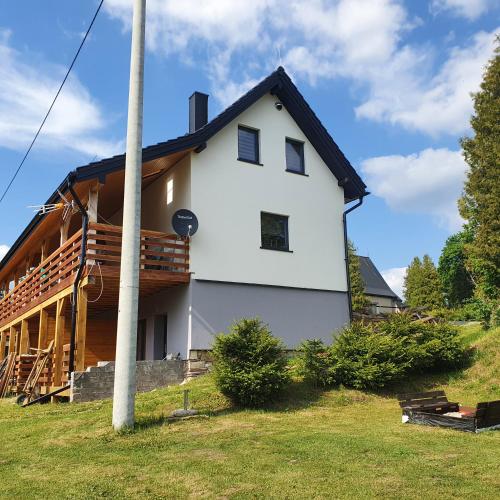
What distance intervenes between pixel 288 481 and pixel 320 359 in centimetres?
690

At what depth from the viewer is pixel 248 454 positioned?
780cm

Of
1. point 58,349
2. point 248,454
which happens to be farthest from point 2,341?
point 248,454

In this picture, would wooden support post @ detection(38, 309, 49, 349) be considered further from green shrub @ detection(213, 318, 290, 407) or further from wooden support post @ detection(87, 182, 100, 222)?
green shrub @ detection(213, 318, 290, 407)

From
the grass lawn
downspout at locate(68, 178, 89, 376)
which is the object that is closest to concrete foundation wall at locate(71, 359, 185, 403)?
downspout at locate(68, 178, 89, 376)

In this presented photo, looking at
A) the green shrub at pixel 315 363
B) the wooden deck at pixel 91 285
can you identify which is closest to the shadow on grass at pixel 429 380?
the green shrub at pixel 315 363

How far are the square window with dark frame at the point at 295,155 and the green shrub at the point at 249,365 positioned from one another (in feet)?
31.6

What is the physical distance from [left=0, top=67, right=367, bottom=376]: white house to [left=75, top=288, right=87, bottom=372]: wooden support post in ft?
0.12

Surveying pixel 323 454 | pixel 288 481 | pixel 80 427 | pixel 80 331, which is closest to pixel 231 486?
pixel 288 481

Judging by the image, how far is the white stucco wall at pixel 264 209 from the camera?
58.6ft

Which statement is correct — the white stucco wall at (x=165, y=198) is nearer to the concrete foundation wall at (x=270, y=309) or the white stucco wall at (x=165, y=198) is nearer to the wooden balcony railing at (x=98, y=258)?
the wooden balcony railing at (x=98, y=258)

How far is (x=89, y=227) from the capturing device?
50.8ft

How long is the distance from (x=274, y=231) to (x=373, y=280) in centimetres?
3948

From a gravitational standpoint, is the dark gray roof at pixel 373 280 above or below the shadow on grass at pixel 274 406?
above

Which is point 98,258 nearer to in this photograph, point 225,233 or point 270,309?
point 225,233
